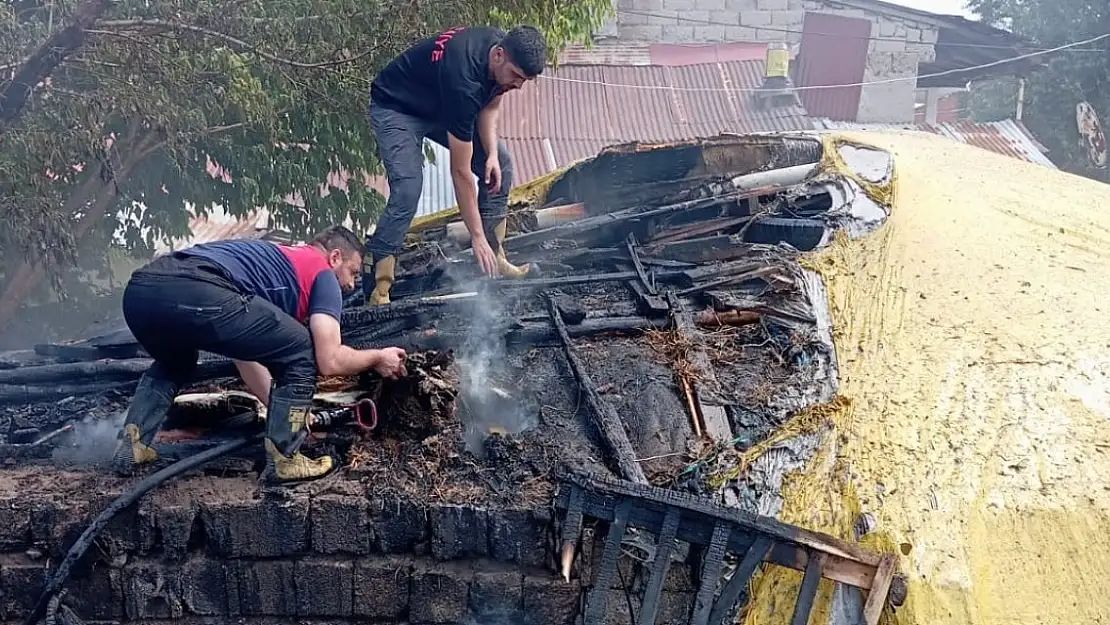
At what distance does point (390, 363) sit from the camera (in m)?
3.29

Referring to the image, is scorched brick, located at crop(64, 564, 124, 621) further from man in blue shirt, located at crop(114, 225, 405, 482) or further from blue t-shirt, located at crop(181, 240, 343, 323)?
blue t-shirt, located at crop(181, 240, 343, 323)

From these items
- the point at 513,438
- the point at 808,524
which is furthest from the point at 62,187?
the point at 808,524

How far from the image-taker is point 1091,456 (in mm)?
3270

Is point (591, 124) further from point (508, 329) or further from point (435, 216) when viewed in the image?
point (508, 329)

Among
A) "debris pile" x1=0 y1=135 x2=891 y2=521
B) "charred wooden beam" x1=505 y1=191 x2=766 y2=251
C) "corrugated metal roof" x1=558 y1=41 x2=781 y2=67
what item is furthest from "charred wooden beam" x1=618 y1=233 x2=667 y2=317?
"corrugated metal roof" x1=558 y1=41 x2=781 y2=67

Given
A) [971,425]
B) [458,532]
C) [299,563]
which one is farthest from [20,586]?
[971,425]

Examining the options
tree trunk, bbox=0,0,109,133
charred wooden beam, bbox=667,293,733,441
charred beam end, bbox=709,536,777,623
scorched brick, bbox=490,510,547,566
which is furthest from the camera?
tree trunk, bbox=0,0,109,133

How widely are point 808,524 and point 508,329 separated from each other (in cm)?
181

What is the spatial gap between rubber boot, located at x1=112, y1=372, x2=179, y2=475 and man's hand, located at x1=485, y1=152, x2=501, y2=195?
2.32m

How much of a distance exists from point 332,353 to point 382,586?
0.90m

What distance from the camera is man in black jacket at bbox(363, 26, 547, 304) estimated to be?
13.8ft

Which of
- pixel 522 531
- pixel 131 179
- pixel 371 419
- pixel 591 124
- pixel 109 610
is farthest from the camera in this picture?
pixel 591 124

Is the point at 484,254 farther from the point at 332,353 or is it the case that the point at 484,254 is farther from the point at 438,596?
the point at 438,596

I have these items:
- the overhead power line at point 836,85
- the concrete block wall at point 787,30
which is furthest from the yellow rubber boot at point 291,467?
the concrete block wall at point 787,30
